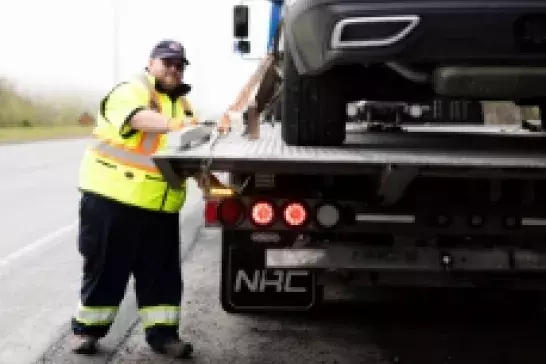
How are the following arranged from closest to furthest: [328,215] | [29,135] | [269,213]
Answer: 1. [328,215]
2. [269,213]
3. [29,135]

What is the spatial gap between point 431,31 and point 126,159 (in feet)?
5.64

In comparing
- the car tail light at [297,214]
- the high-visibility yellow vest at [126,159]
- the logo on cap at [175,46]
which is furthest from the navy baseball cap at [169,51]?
the car tail light at [297,214]

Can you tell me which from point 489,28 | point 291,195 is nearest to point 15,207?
point 291,195

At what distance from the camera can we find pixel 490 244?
404 cm

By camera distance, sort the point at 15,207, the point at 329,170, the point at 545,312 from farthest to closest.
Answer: the point at 15,207 < the point at 545,312 < the point at 329,170

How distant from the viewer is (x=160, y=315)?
185 inches

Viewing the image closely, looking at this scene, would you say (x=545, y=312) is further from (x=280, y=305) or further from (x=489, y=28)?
(x=489, y=28)

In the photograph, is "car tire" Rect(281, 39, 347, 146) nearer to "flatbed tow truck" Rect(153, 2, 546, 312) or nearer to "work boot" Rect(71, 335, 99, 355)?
"flatbed tow truck" Rect(153, 2, 546, 312)

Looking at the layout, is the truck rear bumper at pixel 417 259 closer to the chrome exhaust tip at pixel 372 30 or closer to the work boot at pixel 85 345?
the chrome exhaust tip at pixel 372 30

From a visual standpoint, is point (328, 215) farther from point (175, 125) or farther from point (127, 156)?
point (127, 156)

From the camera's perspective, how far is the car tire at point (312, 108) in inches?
176

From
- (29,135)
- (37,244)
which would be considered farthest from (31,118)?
(37,244)

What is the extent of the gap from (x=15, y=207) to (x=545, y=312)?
716 cm

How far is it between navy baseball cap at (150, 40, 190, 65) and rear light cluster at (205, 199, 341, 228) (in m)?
0.92
